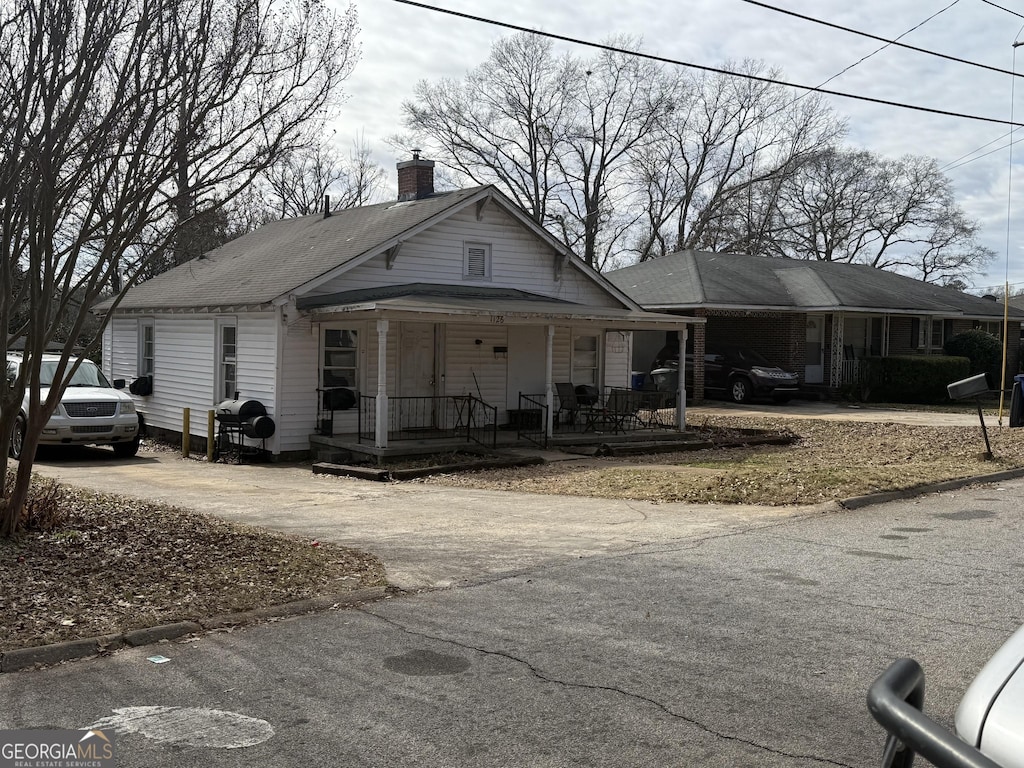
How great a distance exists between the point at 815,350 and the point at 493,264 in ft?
47.7

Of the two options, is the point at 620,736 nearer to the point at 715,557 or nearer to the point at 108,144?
the point at 715,557

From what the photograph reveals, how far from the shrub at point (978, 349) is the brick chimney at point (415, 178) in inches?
780

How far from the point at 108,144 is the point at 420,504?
5.72 metres

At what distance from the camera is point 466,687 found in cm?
513

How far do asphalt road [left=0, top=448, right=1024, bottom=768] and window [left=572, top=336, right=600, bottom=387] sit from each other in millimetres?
13451

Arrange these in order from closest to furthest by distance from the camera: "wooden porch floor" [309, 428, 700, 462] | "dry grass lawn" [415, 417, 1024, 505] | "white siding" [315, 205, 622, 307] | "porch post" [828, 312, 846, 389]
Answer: "dry grass lawn" [415, 417, 1024, 505]
"wooden porch floor" [309, 428, 700, 462]
"white siding" [315, 205, 622, 307]
"porch post" [828, 312, 846, 389]

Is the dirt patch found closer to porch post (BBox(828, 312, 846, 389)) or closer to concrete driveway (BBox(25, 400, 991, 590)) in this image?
concrete driveway (BBox(25, 400, 991, 590))

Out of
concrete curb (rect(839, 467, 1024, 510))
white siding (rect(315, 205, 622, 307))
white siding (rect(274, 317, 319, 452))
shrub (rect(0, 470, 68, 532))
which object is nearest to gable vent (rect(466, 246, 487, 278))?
white siding (rect(315, 205, 622, 307))

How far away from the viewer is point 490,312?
16625 mm

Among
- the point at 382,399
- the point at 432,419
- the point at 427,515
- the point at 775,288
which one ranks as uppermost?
the point at 775,288

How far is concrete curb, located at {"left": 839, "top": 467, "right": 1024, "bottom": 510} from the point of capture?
11695 mm

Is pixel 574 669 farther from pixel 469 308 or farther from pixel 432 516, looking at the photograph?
pixel 469 308

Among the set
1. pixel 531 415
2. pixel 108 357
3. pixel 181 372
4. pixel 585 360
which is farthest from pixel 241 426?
pixel 108 357

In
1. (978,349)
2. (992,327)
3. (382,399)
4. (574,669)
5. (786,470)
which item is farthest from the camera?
(992,327)
